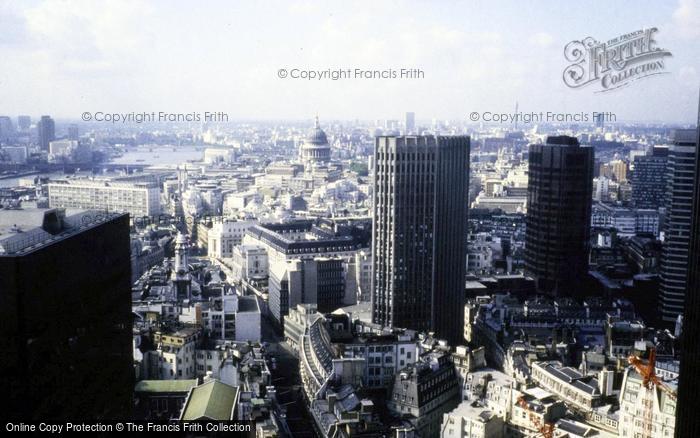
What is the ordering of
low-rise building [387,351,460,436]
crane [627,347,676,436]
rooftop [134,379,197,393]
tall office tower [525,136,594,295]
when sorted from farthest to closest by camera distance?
1. tall office tower [525,136,594,295]
2. low-rise building [387,351,460,436]
3. rooftop [134,379,197,393]
4. crane [627,347,676,436]

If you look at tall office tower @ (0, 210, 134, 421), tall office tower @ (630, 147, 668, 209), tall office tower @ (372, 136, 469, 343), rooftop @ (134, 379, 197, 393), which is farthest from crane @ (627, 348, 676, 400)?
tall office tower @ (630, 147, 668, 209)

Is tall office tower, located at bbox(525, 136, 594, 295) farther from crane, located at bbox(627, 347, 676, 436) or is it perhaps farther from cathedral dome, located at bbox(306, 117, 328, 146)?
cathedral dome, located at bbox(306, 117, 328, 146)

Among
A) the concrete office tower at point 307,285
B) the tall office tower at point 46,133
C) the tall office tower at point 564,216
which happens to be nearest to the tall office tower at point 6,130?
the tall office tower at point 46,133

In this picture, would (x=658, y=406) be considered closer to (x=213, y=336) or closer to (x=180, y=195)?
(x=213, y=336)

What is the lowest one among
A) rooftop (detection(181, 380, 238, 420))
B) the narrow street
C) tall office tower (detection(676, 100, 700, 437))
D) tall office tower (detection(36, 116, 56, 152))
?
the narrow street

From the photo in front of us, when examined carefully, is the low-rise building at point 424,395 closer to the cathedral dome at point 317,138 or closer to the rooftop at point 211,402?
the rooftop at point 211,402

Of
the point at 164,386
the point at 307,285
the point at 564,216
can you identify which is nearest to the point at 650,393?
the point at 164,386

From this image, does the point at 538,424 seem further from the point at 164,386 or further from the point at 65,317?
the point at 65,317

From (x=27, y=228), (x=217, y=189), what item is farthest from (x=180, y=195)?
(x=27, y=228)
